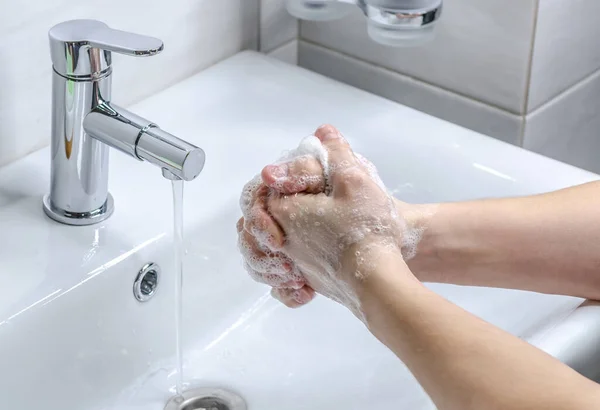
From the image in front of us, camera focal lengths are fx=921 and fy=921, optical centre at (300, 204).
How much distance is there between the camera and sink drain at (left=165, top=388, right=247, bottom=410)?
2.53 feet

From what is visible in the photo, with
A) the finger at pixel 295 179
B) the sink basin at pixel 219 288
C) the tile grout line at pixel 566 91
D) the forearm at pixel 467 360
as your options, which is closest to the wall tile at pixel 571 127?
the tile grout line at pixel 566 91

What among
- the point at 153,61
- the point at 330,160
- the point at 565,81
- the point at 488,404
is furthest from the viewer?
the point at 565,81

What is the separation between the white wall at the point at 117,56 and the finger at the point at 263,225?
0.25m

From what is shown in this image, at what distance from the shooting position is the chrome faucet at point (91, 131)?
2.25 ft

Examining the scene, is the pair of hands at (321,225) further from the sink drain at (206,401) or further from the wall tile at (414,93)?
the wall tile at (414,93)

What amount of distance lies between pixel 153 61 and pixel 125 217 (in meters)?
0.22

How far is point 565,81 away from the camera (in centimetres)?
105

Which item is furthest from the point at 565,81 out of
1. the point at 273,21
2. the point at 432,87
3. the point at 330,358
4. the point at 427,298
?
the point at 427,298

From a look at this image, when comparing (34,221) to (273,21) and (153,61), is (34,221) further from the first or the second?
(273,21)

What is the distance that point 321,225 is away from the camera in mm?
652

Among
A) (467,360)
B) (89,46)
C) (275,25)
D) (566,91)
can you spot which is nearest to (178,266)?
(89,46)

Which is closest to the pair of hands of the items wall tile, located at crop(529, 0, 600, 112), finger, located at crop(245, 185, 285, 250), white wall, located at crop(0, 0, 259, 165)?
finger, located at crop(245, 185, 285, 250)

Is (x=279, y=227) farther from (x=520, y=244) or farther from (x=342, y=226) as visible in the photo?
(x=520, y=244)

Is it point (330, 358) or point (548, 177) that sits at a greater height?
point (548, 177)
